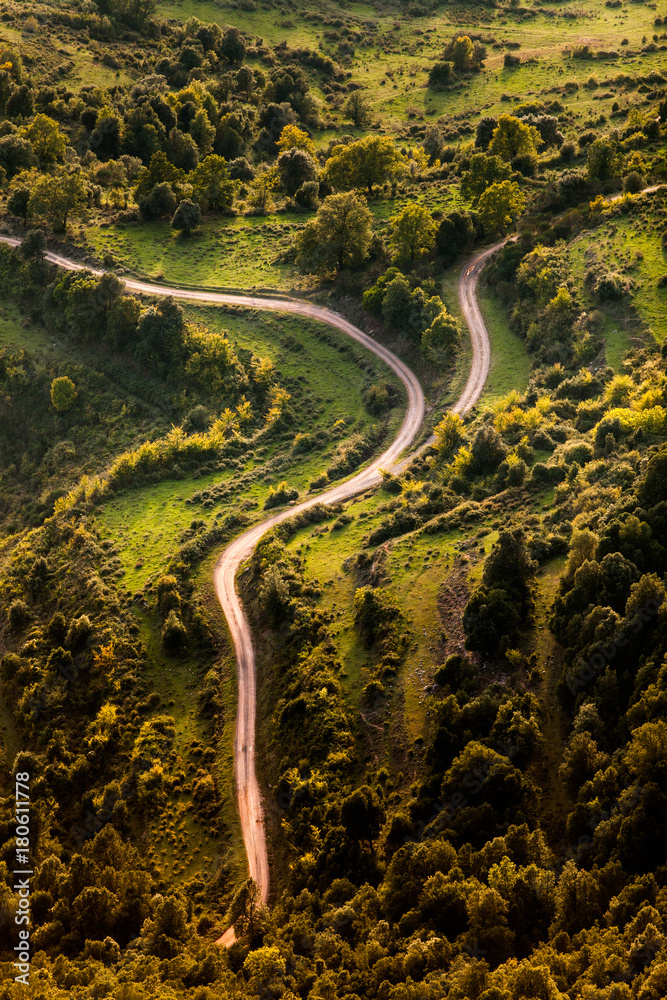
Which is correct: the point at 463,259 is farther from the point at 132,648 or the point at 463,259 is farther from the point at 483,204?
the point at 132,648

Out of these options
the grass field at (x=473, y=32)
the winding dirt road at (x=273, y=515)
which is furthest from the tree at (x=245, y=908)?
the grass field at (x=473, y=32)

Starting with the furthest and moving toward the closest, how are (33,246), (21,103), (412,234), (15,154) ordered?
(21,103)
(15,154)
(33,246)
(412,234)

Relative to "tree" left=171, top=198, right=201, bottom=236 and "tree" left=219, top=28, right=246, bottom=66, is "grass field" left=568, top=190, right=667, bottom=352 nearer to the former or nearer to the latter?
"tree" left=171, top=198, right=201, bottom=236

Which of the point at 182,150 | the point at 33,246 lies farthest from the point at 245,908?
the point at 182,150

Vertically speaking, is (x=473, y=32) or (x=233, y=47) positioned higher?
(x=473, y=32)

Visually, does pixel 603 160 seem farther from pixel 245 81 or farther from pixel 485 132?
pixel 245 81

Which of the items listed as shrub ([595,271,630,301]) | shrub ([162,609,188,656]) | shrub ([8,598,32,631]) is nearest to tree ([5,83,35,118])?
shrub ([8,598,32,631])
